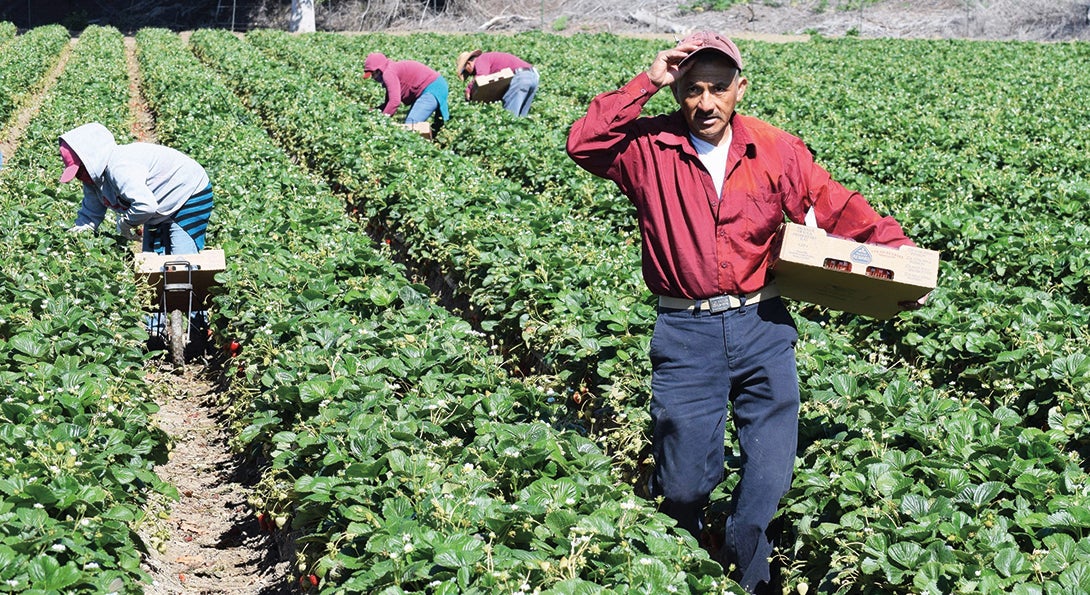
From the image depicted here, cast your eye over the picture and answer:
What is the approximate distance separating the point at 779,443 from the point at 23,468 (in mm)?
2676

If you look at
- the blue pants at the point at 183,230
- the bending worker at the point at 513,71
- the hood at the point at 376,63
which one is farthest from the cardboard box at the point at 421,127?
the blue pants at the point at 183,230

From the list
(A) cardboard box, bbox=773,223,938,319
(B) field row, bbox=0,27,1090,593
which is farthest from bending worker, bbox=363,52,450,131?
(A) cardboard box, bbox=773,223,938,319

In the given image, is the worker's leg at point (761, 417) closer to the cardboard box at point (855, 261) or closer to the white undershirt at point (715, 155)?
the cardboard box at point (855, 261)

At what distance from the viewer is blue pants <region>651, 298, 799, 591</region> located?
372 cm

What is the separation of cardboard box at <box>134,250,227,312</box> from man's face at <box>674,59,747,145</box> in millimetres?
3961

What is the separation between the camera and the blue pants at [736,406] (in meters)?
3.72

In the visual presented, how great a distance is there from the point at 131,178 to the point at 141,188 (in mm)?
85

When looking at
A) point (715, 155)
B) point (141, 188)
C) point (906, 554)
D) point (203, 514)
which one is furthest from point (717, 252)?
point (141, 188)

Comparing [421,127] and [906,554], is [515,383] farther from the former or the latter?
[421,127]

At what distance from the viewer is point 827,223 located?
380 cm

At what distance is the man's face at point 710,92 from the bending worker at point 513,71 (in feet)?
32.6

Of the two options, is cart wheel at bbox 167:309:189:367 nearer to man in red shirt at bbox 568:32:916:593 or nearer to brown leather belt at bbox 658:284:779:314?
man in red shirt at bbox 568:32:916:593

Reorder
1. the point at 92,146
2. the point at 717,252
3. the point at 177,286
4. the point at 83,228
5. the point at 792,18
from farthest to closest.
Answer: the point at 792,18, the point at 83,228, the point at 92,146, the point at 177,286, the point at 717,252

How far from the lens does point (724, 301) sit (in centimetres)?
368
